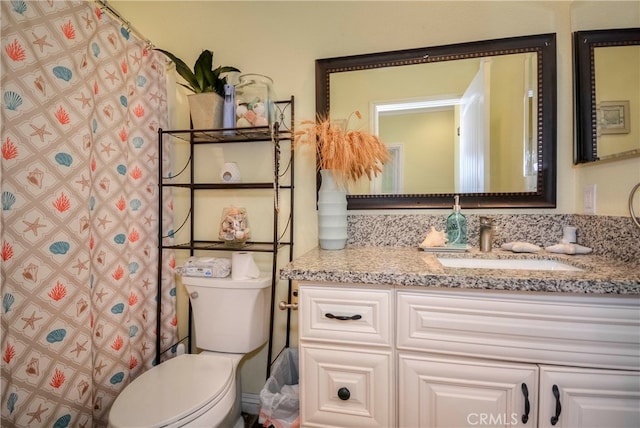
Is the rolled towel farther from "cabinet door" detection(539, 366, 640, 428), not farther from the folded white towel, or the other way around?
"cabinet door" detection(539, 366, 640, 428)

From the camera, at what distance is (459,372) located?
87cm

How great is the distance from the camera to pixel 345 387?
933mm

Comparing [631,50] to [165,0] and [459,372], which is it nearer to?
[459,372]

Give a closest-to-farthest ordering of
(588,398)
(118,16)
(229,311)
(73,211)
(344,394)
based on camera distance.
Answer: (588,398), (344,394), (73,211), (118,16), (229,311)

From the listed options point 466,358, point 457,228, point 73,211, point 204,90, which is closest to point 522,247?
point 457,228

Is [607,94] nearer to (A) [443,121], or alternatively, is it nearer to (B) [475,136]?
(B) [475,136]

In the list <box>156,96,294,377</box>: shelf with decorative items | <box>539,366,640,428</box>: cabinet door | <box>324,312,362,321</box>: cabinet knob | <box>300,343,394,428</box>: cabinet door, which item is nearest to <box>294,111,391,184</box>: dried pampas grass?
<box>156,96,294,377</box>: shelf with decorative items

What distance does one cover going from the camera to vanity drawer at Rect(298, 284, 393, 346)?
2.98ft

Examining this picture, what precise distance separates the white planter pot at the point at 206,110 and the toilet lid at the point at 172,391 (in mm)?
1073

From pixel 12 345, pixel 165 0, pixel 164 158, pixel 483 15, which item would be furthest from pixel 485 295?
pixel 165 0

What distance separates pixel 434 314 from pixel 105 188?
1.33 meters

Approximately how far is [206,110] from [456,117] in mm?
1163

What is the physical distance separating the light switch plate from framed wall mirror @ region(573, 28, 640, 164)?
0.11 meters

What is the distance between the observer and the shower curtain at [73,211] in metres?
0.92
